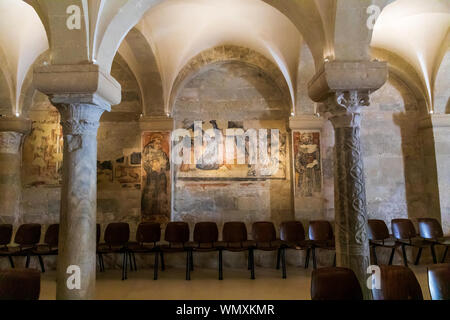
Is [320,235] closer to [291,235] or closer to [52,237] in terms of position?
[291,235]

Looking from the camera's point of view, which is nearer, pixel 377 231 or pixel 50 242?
pixel 50 242

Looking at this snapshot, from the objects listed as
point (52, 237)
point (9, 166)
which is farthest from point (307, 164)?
point (9, 166)

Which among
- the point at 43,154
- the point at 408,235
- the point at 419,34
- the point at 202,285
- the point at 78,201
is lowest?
the point at 202,285

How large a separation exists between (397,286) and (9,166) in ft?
24.8

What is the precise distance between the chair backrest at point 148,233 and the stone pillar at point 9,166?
321 cm

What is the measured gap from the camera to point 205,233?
18.9 feet

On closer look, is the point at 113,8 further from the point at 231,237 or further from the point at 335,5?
the point at 231,237

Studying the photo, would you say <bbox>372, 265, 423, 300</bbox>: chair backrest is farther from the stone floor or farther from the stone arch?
the stone arch

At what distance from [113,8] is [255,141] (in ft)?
14.2

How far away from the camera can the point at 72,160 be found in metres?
3.47

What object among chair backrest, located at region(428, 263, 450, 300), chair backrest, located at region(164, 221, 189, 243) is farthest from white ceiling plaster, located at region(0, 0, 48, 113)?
chair backrest, located at region(428, 263, 450, 300)
